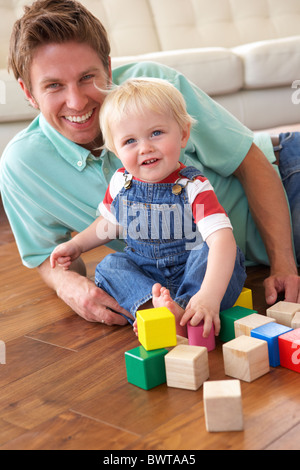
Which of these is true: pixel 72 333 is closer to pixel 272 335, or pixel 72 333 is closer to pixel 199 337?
pixel 199 337

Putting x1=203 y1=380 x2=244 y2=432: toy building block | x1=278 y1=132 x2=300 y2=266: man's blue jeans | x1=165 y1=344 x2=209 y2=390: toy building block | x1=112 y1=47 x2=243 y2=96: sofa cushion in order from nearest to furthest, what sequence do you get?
1. x1=203 y1=380 x2=244 y2=432: toy building block
2. x1=165 y1=344 x2=209 y2=390: toy building block
3. x1=278 y1=132 x2=300 y2=266: man's blue jeans
4. x1=112 y1=47 x2=243 y2=96: sofa cushion

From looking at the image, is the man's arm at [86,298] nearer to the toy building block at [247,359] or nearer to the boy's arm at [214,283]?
the boy's arm at [214,283]

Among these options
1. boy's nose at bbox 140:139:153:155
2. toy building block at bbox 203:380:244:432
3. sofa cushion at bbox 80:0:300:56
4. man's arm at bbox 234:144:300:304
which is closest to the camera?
toy building block at bbox 203:380:244:432

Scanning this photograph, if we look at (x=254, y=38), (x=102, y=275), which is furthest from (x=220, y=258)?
(x=254, y=38)

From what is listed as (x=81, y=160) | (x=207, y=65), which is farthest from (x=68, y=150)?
(x=207, y=65)

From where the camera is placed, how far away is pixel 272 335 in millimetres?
1069

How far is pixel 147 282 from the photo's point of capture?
131 centimetres

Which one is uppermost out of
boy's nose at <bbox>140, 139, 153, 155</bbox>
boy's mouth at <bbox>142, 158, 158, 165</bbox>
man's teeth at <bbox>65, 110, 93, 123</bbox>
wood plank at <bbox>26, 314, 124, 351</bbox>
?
man's teeth at <bbox>65, 110, 93, 123</bbox>

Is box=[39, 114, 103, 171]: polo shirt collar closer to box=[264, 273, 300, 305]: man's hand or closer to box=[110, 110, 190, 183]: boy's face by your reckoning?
box=[110, 110, 190, 183]: boy's face

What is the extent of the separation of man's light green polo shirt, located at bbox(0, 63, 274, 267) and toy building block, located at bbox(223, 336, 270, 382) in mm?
556

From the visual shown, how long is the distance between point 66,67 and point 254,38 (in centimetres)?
224

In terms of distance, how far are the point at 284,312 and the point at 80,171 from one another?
63 centimetres

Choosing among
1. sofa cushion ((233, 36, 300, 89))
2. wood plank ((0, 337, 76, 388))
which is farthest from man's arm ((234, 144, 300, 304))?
sofa cushion ((233, 36, 300, 89))

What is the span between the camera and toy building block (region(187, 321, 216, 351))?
3.70 ft
